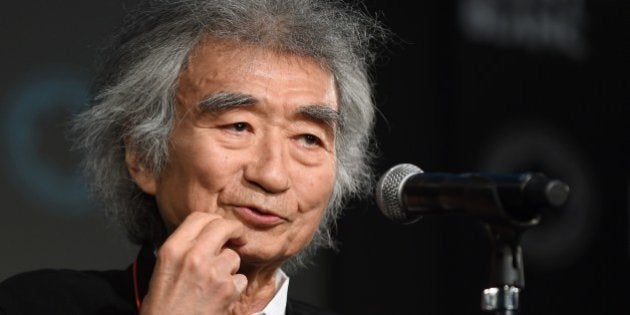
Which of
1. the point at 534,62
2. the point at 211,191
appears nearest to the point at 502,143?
the point at 534,62

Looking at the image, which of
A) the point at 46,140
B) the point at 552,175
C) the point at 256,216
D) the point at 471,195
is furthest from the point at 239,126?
the point at 552,175

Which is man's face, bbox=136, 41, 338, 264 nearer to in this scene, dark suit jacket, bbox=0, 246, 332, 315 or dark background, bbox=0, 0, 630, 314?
dark suit jacket, bbox=0, 246, 332, 315

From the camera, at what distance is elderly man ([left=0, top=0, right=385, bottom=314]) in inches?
99.8

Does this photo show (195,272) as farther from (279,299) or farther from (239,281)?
(279,299)

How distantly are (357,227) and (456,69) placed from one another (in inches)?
26.6

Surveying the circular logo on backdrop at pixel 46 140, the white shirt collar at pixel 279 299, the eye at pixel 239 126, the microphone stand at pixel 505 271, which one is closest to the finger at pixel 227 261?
the eye at pixel 239 126

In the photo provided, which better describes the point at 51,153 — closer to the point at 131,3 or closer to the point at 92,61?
the point at 92,61

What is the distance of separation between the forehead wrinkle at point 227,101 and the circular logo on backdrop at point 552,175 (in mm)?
1866

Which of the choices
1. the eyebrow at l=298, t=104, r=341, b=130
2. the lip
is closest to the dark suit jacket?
the lip

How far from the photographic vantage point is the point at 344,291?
4203 mm

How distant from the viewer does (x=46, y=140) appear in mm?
3658

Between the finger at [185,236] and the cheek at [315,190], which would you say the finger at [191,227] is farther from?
the cheek at [315,190]

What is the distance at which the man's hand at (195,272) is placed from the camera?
A: 2420mm

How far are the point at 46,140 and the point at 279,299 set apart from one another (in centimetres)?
112
